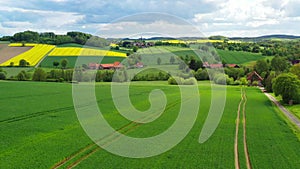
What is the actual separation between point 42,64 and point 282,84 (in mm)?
80040

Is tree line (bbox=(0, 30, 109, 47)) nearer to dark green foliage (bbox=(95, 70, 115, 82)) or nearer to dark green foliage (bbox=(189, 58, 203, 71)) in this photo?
dark green foliage (bbox=(95, 70, 115, 82))

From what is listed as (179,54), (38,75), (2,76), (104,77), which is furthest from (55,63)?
(179,54)

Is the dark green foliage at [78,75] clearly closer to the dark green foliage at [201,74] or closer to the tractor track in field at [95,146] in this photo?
the dark green foliage at [201,74]

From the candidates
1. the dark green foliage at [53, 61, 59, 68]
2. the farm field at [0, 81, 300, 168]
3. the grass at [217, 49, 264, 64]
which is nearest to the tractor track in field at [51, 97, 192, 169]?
the farm field at [0, 81, 300, 168]

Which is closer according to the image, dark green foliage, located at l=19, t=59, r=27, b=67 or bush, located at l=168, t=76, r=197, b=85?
bush, located at l=168, t=76, r=197, b=85

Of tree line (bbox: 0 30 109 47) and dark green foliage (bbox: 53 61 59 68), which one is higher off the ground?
tree line (bbox: 0 30 109 47)

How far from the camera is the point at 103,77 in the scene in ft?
343

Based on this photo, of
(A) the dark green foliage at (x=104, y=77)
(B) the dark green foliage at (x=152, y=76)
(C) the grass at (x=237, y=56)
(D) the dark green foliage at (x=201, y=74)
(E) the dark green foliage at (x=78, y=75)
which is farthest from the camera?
(C) the grass at (x=237, y=56)

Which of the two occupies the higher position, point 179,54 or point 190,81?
point 179,54

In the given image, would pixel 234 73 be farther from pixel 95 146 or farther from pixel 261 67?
pixel 95 146

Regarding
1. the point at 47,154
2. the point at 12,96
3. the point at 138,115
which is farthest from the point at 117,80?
the point at 47,154

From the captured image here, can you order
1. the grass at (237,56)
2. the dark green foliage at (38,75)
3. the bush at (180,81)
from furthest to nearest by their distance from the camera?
the grass at (237,56)
the bush at (180,81)
the dark green foliage at (38,75)

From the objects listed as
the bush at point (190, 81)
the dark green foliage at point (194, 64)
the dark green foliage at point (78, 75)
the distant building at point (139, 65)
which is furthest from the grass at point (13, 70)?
the dark green foliage at point (194, 64)

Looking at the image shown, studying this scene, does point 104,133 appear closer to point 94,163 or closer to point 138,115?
point 94,163
